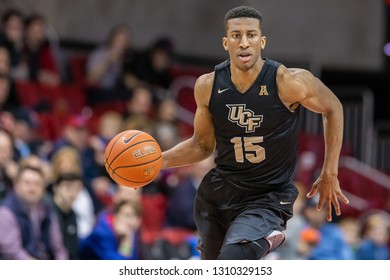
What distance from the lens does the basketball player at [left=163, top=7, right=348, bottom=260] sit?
5355mm

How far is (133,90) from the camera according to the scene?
11609mm

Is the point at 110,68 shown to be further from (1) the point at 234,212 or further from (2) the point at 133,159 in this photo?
(1) the point at 234,212

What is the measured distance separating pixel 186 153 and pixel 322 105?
3.16 feet

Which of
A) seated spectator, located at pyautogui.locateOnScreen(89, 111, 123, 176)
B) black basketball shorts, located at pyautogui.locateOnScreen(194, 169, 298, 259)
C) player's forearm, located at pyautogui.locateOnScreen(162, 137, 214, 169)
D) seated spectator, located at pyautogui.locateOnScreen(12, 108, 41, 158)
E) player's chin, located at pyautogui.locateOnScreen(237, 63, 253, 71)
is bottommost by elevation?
seated spectator, located at pyautogui.locateOnScreen(89, 111, 123, 176)

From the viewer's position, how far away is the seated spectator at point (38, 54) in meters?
11.1

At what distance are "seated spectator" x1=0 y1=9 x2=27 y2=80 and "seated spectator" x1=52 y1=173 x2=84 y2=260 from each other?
2710mm

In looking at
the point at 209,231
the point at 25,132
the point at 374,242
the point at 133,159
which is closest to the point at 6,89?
the point at 25,132

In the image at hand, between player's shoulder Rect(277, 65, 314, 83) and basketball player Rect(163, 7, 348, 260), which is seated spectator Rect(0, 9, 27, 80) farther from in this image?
player's shoulder Rect(277, 65, 314, 83)

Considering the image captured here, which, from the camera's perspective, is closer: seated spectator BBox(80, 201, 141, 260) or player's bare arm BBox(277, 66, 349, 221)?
player's bare arm BBox(277, 66, 349, 221)

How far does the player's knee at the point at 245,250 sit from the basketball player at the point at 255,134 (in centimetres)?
2

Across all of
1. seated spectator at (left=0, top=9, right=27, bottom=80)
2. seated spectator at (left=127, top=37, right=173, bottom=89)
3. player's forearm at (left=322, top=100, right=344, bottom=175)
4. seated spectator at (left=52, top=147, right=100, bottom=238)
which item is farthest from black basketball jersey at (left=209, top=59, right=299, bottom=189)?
seated spectator at (left=127, top=37, right=173, bottom=89)

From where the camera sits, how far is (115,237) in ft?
27.5
